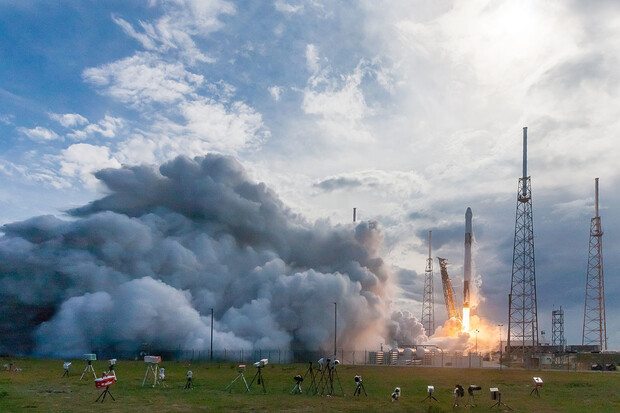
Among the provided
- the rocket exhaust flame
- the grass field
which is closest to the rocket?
the rocket exhaust flame

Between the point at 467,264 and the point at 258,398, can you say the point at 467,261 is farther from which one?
the point at 258,398

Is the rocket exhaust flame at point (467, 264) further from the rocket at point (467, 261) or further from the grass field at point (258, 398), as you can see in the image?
the grass field at point (258, 398)

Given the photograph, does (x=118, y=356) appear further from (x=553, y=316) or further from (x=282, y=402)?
(x=553, y=316)

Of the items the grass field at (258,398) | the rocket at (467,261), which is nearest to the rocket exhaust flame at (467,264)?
the rocket at (467,261)

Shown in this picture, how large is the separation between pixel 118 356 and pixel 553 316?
11519 cm

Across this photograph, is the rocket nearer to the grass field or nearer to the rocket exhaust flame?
the rocket exhaust flame

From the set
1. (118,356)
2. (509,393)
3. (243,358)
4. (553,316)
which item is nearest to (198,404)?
(509,393)

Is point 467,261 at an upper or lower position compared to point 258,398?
upper

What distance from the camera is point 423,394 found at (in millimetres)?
51625

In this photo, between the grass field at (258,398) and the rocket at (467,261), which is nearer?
the grass field at (258,398)

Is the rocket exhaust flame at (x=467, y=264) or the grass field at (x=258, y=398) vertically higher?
the rocket exhaust flame at (x=467, y=264)

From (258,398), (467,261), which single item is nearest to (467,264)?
(467,261)

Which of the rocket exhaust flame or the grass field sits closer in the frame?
the grass field

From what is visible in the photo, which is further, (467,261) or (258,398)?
(467,261)
